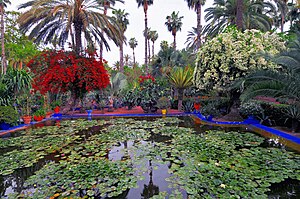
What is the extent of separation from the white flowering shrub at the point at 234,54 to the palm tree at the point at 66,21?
6919mm

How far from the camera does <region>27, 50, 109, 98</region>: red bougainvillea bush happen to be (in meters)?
11.7

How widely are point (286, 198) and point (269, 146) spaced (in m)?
3.10

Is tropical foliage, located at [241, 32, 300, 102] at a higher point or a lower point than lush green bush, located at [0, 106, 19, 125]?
higher

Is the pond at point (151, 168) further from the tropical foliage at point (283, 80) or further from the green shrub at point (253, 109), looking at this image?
the green shrub at point (253, 109)

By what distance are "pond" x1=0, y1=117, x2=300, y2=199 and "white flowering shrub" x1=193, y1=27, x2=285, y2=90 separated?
3755 millimetres

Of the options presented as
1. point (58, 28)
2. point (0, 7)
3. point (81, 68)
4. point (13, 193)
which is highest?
point (0, 7)

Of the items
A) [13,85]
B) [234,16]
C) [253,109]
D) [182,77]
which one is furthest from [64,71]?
[234,16]

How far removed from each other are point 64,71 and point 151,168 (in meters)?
9.33

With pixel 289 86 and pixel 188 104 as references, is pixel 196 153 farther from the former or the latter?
pixel 188 104

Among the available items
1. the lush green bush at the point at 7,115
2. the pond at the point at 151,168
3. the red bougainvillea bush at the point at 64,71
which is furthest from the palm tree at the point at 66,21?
the pond at the point at 151,168

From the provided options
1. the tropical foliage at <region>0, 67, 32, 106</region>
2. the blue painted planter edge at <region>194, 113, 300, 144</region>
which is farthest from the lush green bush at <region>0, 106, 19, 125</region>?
the blue painted planter edge at <region>194, 113, 300, 144</region>

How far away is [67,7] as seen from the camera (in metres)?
12.1

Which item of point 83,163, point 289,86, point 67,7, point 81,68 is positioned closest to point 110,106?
point 81,68

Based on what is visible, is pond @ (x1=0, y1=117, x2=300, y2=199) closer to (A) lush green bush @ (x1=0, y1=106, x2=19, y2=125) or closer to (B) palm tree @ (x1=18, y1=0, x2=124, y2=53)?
(A) lush green bush @ (x1=0, y1=106, x2=19, y2=125)
